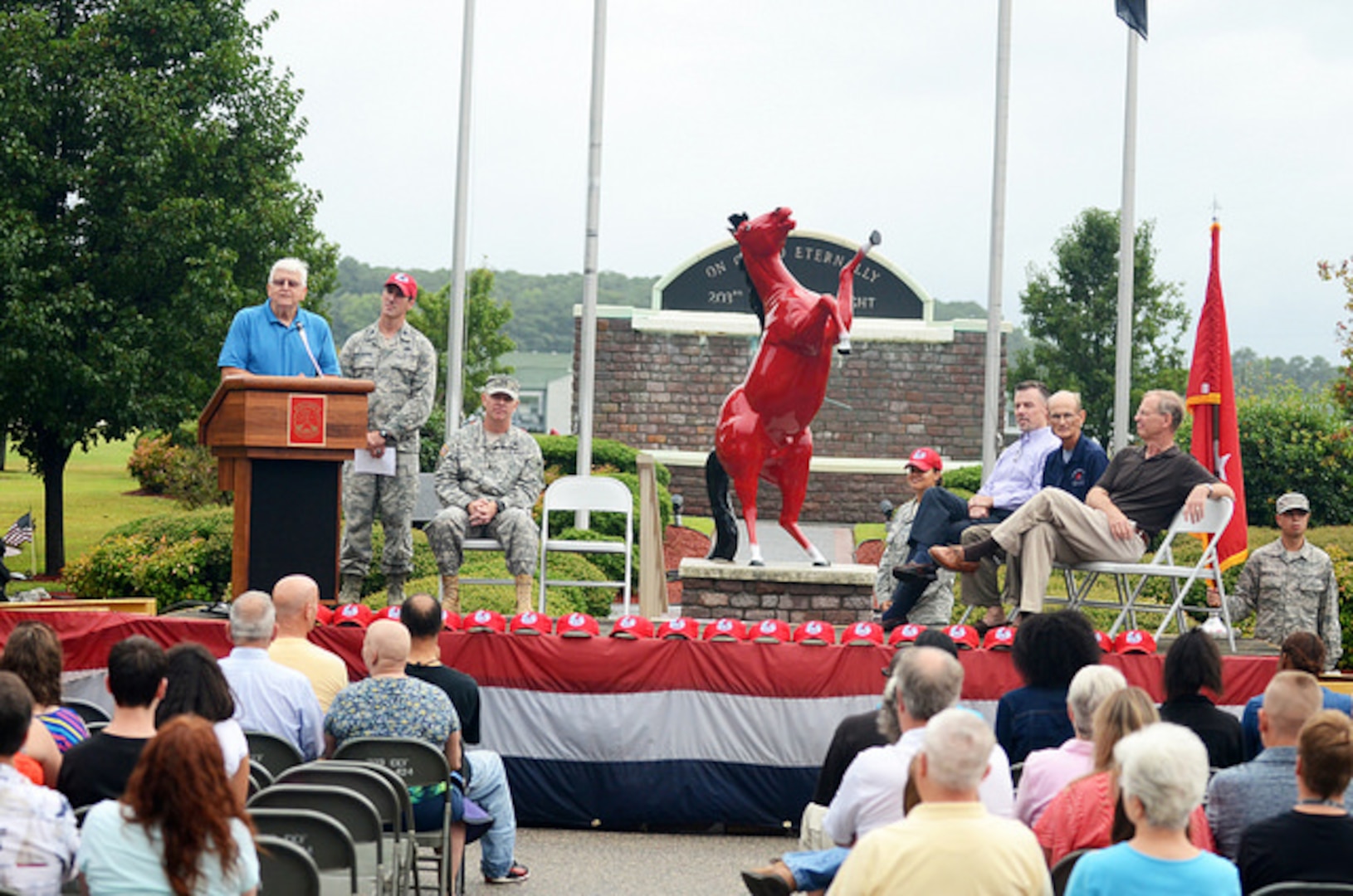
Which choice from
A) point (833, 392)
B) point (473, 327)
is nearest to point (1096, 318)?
point (833, 392)

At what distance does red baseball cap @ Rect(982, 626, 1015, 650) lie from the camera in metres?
7.93

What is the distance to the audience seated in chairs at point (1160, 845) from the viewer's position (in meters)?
3.69

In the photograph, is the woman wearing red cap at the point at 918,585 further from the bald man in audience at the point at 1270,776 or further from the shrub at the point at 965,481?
the shrub at the point at 965,481

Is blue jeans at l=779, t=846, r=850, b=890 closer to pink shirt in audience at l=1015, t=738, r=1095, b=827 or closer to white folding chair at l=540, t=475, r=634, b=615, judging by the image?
pink shirt in audience at l=1015, t=738, r=1095, b=827

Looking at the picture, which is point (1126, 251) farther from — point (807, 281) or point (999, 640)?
point (807, 281)

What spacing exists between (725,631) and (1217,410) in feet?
16.4

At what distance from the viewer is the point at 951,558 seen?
8898 millimetres

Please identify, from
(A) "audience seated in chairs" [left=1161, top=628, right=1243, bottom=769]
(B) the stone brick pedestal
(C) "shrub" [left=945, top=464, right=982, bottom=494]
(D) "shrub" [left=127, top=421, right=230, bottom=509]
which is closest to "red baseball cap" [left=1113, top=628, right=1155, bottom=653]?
(A) "audience seated in chairs" [left=1161, top=628, right=1243, bottom=769]

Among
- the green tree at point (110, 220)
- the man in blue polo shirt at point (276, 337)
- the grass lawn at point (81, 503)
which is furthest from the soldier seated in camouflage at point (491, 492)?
the grass lawn at point (81, 503)

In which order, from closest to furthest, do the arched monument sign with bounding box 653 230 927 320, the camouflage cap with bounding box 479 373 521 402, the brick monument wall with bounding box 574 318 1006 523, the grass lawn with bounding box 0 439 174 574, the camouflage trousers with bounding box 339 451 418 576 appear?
the camouflage trousers with bounding box 339 451 418 576 → the camouflage cap with bounding box 479 373 521 402 → the grass lawn with bounding box 0 439 174 574 → the brick monument wall with bounding box 574 318 1006 523 → the arched monument sign with bounding box 653 230 927 320

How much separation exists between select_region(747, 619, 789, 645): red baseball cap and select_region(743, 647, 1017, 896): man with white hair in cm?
326

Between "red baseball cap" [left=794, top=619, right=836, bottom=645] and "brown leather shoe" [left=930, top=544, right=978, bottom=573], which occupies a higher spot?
"brown leather shoe" [left=930, top=544, right=978, bottom=573]

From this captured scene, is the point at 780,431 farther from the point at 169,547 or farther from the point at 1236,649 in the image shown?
the point at 169,547

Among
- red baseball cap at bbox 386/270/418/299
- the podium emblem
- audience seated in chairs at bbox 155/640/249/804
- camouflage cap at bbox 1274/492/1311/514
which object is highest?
red baseball cap at bbox 386/270/418/299
